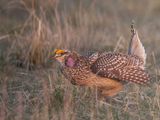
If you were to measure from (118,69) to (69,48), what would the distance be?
240cm

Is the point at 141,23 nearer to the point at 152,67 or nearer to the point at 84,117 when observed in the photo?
the point at 152,67

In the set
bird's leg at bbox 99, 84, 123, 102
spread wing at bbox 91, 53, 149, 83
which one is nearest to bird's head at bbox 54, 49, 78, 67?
spread wing at bbox 91, 53, 149, 83

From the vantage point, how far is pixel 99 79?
6832 millimetres

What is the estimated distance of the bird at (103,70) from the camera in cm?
681

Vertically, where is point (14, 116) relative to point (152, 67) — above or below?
below

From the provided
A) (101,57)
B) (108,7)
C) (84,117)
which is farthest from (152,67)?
(108,7)

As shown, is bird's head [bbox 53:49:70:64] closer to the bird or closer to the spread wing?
the bird

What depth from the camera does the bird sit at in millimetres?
6812

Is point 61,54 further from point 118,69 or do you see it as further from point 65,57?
point 118,69

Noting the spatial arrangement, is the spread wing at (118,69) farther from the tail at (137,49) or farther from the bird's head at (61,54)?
the tail at (137,49)

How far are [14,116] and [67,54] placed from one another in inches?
44.5

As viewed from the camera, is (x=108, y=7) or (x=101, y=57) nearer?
(x=101, y=57)

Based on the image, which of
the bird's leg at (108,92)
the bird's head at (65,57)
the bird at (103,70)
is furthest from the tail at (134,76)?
the bird's head at (65,57)

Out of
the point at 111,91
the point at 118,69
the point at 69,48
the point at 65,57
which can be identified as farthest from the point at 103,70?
the point at 69,48
